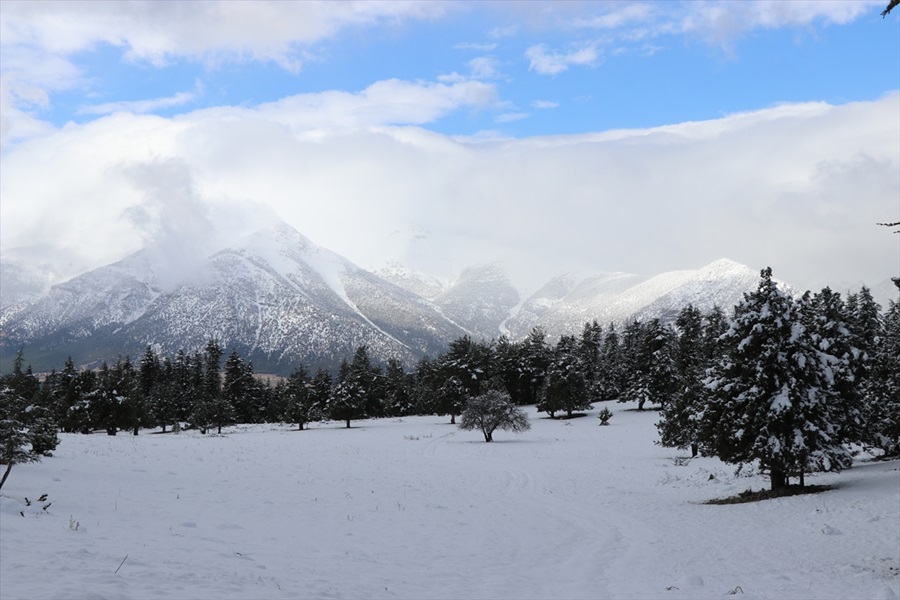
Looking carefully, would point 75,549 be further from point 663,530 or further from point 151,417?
point 151,417

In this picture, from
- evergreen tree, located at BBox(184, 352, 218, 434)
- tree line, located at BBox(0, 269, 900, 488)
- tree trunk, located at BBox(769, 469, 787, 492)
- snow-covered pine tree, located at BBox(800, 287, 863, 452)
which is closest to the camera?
tree line, located at BBox(0, 269, 900, 488)

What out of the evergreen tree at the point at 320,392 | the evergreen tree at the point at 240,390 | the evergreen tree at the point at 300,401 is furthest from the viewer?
the evergreen tree at the point at 240,390

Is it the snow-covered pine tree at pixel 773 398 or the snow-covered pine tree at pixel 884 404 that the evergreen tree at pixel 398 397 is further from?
the snow-covered pine tree at pixel 773 398

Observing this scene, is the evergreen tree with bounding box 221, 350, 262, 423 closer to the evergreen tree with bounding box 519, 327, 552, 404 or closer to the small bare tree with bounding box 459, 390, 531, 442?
the evergreen tree with bounding box 519, 327, 552, 404

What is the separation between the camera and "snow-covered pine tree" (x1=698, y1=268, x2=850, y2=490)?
25250 millimetres

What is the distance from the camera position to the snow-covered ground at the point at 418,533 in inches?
474

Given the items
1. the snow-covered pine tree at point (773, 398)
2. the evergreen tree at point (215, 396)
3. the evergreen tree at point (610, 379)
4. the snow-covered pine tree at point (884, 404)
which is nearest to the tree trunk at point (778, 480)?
the snow-covered pine tree at point (773, 398)

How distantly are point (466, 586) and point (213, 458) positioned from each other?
87.5 feet

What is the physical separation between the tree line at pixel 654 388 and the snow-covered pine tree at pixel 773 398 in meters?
0.06

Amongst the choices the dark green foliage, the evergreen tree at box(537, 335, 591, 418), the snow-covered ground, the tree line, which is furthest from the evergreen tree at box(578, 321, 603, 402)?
the snow-covered ground

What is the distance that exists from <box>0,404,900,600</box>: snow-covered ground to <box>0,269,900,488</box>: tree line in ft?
8.61

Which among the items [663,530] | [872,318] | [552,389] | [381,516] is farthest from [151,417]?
[872,318]

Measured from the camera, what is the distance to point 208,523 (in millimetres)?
17312

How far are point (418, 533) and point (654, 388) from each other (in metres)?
72.5
